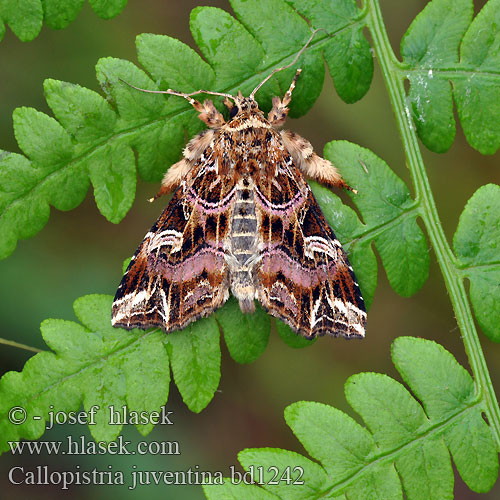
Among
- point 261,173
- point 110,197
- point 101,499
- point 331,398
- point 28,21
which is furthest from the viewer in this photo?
point 331,398

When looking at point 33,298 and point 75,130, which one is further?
point 33,298

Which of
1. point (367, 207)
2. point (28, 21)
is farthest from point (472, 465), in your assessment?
point (28, 21)

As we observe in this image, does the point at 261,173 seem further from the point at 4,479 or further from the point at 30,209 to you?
the point at 4,479

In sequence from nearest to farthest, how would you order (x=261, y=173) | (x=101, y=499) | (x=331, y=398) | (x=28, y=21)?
(x=28, y=21), (x=261, y=173), (x=101, y=499), (x=331, y=398)

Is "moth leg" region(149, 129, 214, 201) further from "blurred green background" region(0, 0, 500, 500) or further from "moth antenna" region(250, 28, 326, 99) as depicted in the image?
"blurred green background" region(0, 0, 500, 500)

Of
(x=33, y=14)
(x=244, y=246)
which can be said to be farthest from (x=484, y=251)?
(x=33, y=14)

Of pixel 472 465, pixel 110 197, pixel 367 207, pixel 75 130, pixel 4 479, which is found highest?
pixel 75 130
